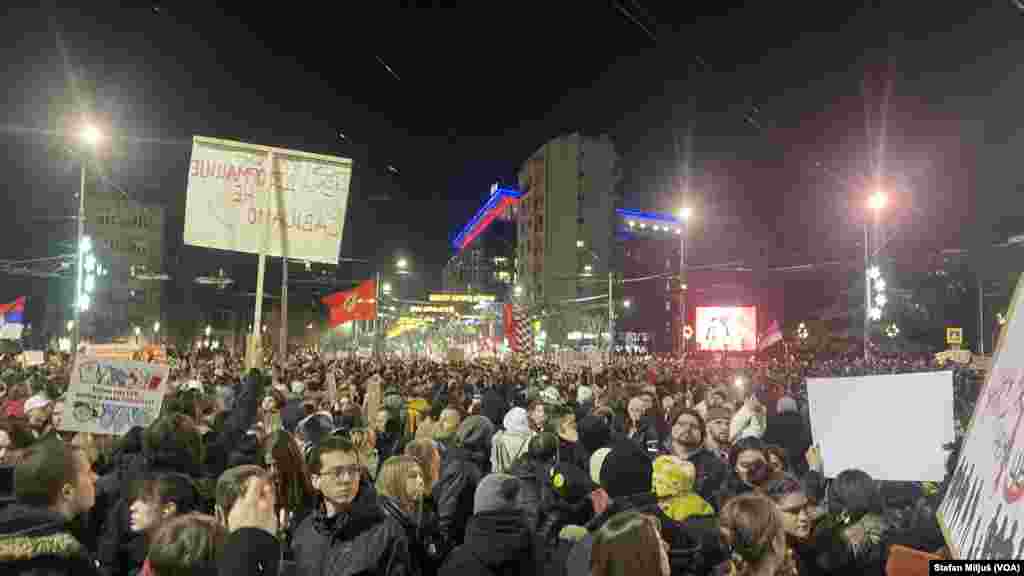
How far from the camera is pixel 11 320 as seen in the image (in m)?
31.9

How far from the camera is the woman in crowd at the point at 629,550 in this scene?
2.96 m

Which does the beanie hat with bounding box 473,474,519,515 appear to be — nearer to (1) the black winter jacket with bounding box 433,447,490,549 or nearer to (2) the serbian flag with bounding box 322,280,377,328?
(1) the black winter jacket with bounding box 433,447,490,549

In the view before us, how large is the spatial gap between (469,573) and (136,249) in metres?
83.4

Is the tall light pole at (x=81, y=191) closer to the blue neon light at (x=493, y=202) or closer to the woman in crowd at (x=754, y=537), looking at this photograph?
the woman in crowd at (x=754, y=537)

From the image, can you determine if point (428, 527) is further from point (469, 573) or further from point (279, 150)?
point (279, 150)

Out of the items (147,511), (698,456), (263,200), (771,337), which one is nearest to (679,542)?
(698,456)

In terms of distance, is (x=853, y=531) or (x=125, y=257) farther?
(x=125, y=257)

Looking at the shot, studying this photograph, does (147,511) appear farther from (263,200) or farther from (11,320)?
(11,320)

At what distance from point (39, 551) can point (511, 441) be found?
16.4 feet

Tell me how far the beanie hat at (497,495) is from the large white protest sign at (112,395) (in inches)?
199

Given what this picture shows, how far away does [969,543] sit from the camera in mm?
1976

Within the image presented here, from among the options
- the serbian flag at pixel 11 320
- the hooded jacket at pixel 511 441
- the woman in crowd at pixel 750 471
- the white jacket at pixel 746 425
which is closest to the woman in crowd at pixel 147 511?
the hooded jacket at pixel 511 441

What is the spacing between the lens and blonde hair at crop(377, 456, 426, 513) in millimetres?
4617

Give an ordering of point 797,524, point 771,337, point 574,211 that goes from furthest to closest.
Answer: point 574,211 < point 771,337 < point 797,524
